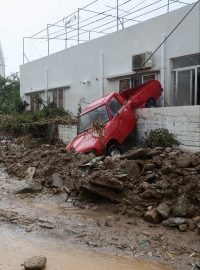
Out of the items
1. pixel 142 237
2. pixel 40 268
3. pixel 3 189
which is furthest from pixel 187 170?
pixel 3 189

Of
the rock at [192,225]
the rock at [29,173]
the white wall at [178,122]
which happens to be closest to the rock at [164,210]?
the rock at [192,225]

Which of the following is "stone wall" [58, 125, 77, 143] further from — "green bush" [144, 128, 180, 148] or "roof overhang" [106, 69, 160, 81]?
"green bush" [144, 128, 180, 148]

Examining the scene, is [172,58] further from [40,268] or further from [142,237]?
[40,268]

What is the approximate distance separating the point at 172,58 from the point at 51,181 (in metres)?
6.37

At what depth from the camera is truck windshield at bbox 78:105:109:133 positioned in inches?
519

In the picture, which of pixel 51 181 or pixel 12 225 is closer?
pixel 12 225

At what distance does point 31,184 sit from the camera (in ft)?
34.2

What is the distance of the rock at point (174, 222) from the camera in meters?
7.12

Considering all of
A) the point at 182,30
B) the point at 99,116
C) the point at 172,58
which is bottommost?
the point at 99,116

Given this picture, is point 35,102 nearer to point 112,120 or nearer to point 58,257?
point 112,120

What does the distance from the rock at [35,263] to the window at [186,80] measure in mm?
9201

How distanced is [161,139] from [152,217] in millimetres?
4944

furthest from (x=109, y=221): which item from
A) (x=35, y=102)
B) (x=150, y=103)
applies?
(x=35, y=102)

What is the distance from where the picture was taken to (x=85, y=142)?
12609mm
